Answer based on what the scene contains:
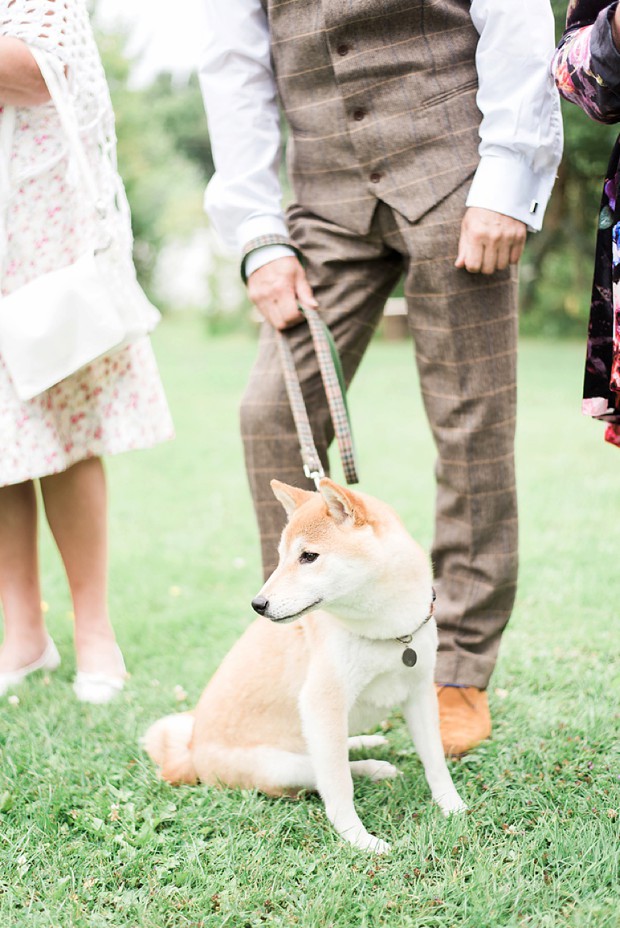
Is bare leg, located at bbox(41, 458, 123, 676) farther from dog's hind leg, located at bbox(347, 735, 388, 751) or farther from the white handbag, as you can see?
dog's hind leg, located at bbox(347, 735, 388, 751)

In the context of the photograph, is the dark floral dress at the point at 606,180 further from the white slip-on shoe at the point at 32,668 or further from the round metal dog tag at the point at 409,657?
the white slip-on shoe at the point at 32,668

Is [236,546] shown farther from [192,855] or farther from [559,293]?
[559,293]

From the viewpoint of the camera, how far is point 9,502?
278cm

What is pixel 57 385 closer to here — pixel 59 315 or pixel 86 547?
pixel 59 315

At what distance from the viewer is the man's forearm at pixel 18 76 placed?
233 cm

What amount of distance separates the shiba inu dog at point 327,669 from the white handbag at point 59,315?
77cm

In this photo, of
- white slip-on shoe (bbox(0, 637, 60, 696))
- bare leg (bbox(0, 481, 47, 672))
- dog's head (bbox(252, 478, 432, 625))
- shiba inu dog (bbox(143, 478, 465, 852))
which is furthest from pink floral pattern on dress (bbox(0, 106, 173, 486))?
dog's head (bbox(252, 478, 432, 625))

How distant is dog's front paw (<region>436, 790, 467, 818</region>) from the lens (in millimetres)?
1990

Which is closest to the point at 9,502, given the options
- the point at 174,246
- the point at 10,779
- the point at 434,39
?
the point at 10,779

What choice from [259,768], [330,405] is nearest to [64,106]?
[330,405]

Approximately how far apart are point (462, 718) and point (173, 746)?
751 mm

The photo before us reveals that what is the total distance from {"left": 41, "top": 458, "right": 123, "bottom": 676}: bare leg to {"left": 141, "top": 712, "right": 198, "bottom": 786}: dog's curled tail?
518 mm

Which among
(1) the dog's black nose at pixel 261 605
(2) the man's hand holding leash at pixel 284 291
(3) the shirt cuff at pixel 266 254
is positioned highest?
(3) the shirt cuff at pixel 266 254

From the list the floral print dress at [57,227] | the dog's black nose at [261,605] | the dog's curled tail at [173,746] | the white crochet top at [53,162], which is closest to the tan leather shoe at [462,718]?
the dog's curled tail at [173,746]
